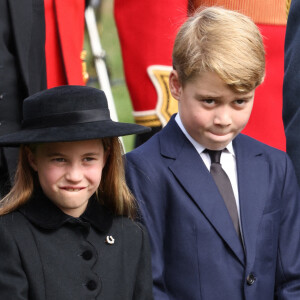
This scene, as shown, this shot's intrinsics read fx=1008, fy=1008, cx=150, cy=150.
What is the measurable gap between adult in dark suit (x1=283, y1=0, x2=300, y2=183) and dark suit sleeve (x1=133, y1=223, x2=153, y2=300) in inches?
25.8

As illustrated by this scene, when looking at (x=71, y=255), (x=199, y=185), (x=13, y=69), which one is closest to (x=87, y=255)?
(x=71, y=255)

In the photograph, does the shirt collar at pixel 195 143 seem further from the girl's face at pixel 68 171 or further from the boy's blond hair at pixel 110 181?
the girl's face at pixel 68 171

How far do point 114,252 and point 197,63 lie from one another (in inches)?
27.2


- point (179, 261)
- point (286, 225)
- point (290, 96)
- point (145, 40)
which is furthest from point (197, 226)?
point (145, 40)

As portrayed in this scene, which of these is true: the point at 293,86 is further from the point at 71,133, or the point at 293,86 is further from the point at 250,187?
the point at 71,133

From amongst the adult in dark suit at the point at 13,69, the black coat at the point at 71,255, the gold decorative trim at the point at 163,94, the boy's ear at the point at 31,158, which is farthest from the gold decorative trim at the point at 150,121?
the boy's ear at the point at 31,158

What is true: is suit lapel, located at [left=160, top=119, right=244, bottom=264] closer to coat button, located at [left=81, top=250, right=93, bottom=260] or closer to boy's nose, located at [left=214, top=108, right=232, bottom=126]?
boy's nose, located at [left=214, top=108, right=232, bottom=126]

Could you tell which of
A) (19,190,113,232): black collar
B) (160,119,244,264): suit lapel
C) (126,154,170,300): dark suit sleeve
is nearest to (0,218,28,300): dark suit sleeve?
(19,190,113,232): black collar

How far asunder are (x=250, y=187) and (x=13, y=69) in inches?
41.3

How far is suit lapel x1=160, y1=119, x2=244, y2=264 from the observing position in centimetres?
340

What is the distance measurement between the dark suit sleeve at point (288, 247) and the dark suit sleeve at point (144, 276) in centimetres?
50

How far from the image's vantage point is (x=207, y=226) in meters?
3.40

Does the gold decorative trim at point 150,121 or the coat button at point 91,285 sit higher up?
the gold decorative trim at point 150,121

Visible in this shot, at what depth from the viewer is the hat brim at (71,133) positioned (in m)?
3.09
